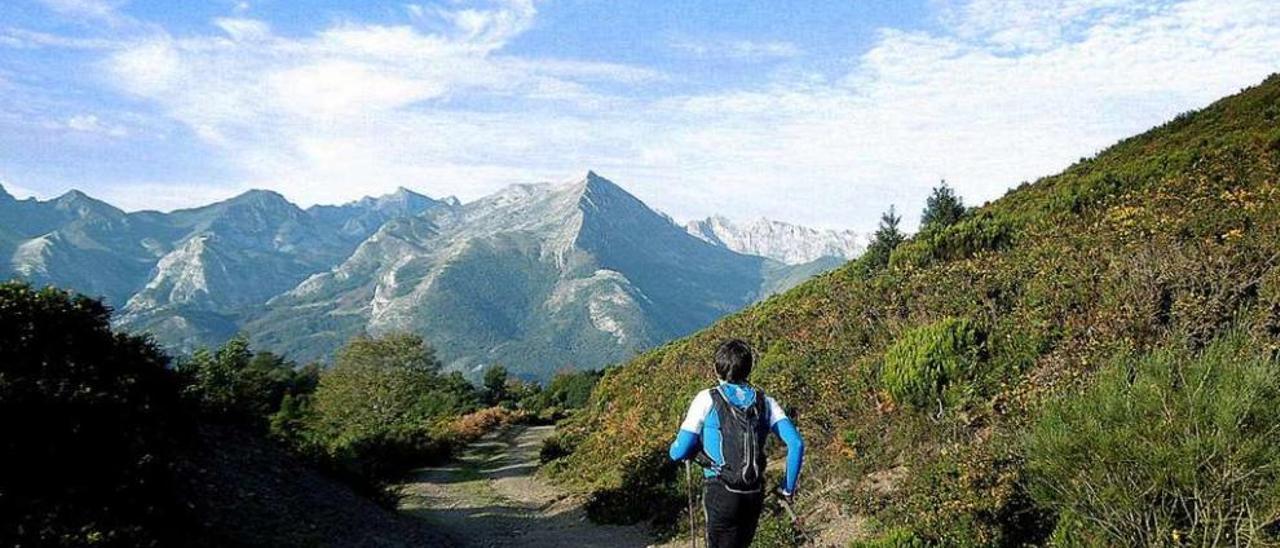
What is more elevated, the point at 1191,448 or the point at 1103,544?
the point at 1191,448

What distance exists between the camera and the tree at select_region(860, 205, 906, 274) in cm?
2233

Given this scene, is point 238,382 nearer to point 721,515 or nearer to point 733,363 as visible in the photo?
point 721,515

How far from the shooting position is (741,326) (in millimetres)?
22625

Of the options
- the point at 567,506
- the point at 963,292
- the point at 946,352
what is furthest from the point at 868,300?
the point at 567,506

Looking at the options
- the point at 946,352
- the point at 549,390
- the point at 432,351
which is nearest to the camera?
the point at 946,352

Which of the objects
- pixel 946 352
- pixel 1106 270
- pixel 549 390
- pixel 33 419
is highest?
pixel 33 419

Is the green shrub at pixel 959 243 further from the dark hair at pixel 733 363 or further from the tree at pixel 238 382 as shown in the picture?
the tree at pixel 238 382

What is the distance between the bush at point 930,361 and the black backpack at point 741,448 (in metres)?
7.14

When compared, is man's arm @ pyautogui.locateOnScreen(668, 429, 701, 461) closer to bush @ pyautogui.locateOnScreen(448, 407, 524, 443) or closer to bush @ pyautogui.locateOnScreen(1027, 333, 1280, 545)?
bush @ pyautogui.locateOnScreen(1027, 333, 1280, 545)

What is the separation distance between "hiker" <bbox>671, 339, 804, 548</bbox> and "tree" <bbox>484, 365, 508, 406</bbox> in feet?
154

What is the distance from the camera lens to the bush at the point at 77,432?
19.8 feet

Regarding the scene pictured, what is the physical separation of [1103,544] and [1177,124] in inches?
1033

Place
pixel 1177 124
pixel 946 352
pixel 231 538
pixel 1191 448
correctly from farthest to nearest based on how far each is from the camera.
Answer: pixel 1177 124 → pixel 946 352 → pixel 231 538 → pixel 1191 448

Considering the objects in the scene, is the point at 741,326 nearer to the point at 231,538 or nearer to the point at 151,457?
the point at 231,538
